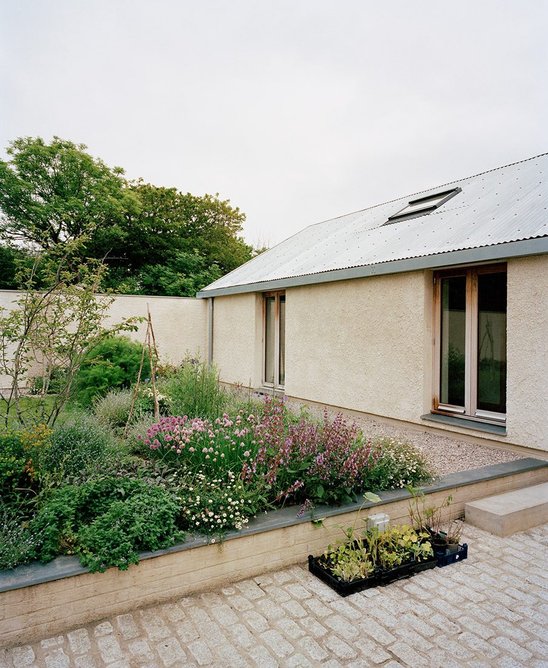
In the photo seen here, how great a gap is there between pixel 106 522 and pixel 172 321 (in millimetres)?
9937

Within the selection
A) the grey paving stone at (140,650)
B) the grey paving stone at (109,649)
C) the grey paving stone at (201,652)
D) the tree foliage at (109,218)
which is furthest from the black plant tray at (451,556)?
the tree foliage at (109,218)

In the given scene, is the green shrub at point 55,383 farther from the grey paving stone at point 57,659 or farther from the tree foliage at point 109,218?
the tree foliage at point 109,218

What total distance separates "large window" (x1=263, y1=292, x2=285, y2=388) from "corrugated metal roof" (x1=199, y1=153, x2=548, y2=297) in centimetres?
57

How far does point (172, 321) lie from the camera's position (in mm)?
12422

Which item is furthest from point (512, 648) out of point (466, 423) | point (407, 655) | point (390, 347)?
point (390, 347)

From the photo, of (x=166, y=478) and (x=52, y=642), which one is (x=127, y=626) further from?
(x=166, y=478)

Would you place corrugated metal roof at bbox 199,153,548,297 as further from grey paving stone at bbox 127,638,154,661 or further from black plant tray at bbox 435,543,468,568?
grey paving stone at bbox 127,638,154,661

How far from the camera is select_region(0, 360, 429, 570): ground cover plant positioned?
271cm

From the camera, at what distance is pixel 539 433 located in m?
4.81

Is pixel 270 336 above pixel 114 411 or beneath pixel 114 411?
above

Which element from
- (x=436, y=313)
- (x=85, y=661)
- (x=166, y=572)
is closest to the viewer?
(x=85, y=661)

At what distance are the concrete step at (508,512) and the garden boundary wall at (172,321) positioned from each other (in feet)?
29.5

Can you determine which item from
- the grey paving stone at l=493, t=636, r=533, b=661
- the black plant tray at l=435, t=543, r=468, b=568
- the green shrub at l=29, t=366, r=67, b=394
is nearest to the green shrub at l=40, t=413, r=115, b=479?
the green shrub at l=29, t=366, r=67, b=394

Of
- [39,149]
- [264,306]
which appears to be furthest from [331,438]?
[39,149]
